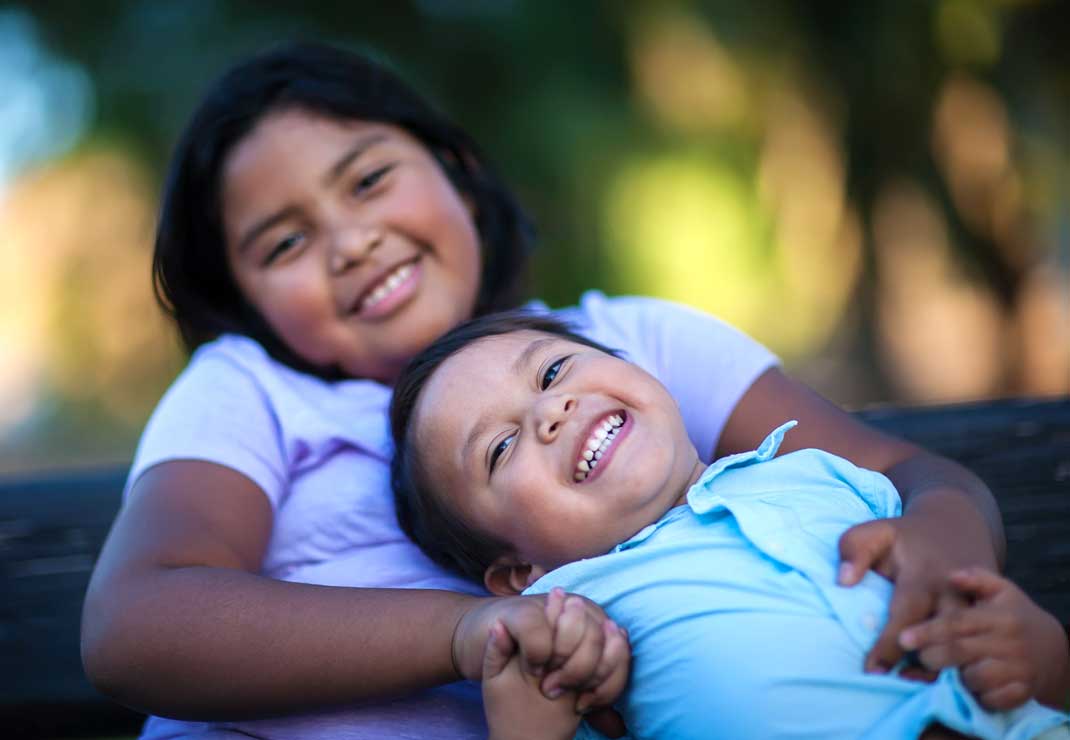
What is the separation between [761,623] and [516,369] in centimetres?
55

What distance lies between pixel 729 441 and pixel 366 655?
76 cm

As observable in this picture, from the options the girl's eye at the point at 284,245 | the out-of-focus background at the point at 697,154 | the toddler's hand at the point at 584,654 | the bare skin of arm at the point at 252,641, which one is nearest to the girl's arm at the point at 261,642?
the bare skin of arm at the point at 252,641

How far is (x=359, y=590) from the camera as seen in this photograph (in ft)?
4.73

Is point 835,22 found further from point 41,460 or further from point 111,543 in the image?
point 41,460

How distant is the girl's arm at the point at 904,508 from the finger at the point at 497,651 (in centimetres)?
41

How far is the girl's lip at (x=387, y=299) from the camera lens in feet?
6.54

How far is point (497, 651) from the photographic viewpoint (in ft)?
4.07

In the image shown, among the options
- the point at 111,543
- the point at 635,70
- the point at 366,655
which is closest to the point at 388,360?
the point at 111,543

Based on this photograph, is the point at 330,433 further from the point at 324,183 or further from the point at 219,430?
the point at 324,183

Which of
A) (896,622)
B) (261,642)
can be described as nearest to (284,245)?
(261,642)

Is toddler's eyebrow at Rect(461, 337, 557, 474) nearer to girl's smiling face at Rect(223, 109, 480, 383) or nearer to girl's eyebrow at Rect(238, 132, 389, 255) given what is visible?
girl's smiling face at Rect(223, 109, 480, 383)

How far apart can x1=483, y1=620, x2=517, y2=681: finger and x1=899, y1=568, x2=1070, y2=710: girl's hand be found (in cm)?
45

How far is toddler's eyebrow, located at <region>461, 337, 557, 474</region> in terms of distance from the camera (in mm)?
1553

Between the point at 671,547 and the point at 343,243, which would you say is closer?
the point at 671,547
